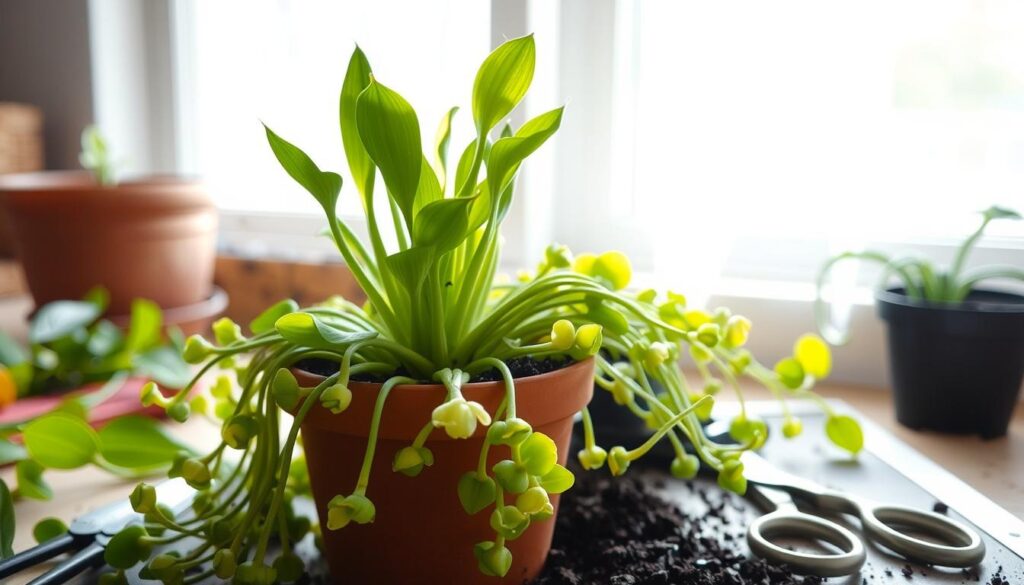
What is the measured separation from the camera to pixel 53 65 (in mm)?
1395

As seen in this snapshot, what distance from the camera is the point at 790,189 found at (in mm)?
1111

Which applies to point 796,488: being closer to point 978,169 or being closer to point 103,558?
point 103,558

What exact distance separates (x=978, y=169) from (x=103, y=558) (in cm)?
107

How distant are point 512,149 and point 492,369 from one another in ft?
0.47

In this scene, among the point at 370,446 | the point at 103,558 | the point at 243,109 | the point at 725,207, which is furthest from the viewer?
the point at 243,109

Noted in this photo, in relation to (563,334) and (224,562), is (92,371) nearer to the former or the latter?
(224,562)

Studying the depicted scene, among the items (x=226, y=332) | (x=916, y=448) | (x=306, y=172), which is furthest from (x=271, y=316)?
(x=916, y=448)

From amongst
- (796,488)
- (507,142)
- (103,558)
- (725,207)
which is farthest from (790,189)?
(103,558)

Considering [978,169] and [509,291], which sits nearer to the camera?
[509,291]

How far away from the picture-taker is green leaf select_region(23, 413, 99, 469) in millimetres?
588

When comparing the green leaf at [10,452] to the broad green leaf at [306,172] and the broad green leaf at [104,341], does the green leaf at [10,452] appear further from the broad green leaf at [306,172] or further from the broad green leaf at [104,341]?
the broad green leaf at [306,172]

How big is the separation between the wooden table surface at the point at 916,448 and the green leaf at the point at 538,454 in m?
0.40

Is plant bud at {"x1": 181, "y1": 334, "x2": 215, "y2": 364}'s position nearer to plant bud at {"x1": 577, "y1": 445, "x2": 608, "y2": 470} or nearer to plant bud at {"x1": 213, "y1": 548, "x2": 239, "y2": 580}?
plant bud at {"x1": 213, "y1": 548, "x2": 239, "y2": 580}

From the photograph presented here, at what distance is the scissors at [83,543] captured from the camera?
1.73 ft
